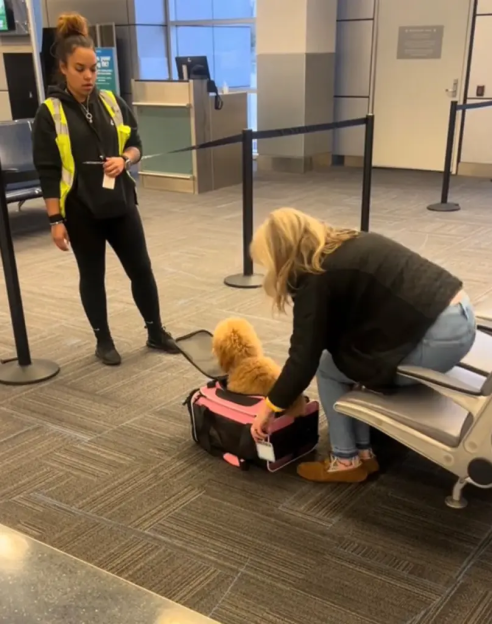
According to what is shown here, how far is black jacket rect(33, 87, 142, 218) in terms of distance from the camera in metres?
2.78

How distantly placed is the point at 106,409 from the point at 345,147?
6894 mm

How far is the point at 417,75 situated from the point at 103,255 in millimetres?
6271

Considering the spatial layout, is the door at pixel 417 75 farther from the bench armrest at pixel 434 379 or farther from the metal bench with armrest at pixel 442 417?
the bench armrest at pixel 434 379

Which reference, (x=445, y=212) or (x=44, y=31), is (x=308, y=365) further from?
(x=44, y=31)

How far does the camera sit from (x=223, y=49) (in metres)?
10.1

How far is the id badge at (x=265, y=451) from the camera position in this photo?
89.0 inches

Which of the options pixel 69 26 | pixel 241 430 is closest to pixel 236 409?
pixel 241 430

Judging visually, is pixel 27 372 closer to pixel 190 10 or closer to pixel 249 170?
pixel 249 170

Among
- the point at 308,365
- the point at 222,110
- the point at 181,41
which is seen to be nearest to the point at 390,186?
the point at 222,110

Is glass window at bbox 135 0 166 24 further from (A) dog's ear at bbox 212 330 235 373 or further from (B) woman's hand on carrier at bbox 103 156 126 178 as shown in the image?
(A) dog's ear at bbox 212 330 235 373

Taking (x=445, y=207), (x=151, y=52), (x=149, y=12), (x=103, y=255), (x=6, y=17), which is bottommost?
(x=445, y=207)

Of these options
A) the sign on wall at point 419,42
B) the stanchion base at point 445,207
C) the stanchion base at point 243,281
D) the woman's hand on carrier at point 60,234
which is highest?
the sign on wall at point 419,42

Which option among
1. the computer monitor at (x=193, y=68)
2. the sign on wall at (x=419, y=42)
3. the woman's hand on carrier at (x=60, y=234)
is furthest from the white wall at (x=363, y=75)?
Answer: the woman's hand on carrier at (x=60, y=234)

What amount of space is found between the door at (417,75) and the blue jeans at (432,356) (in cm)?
664
